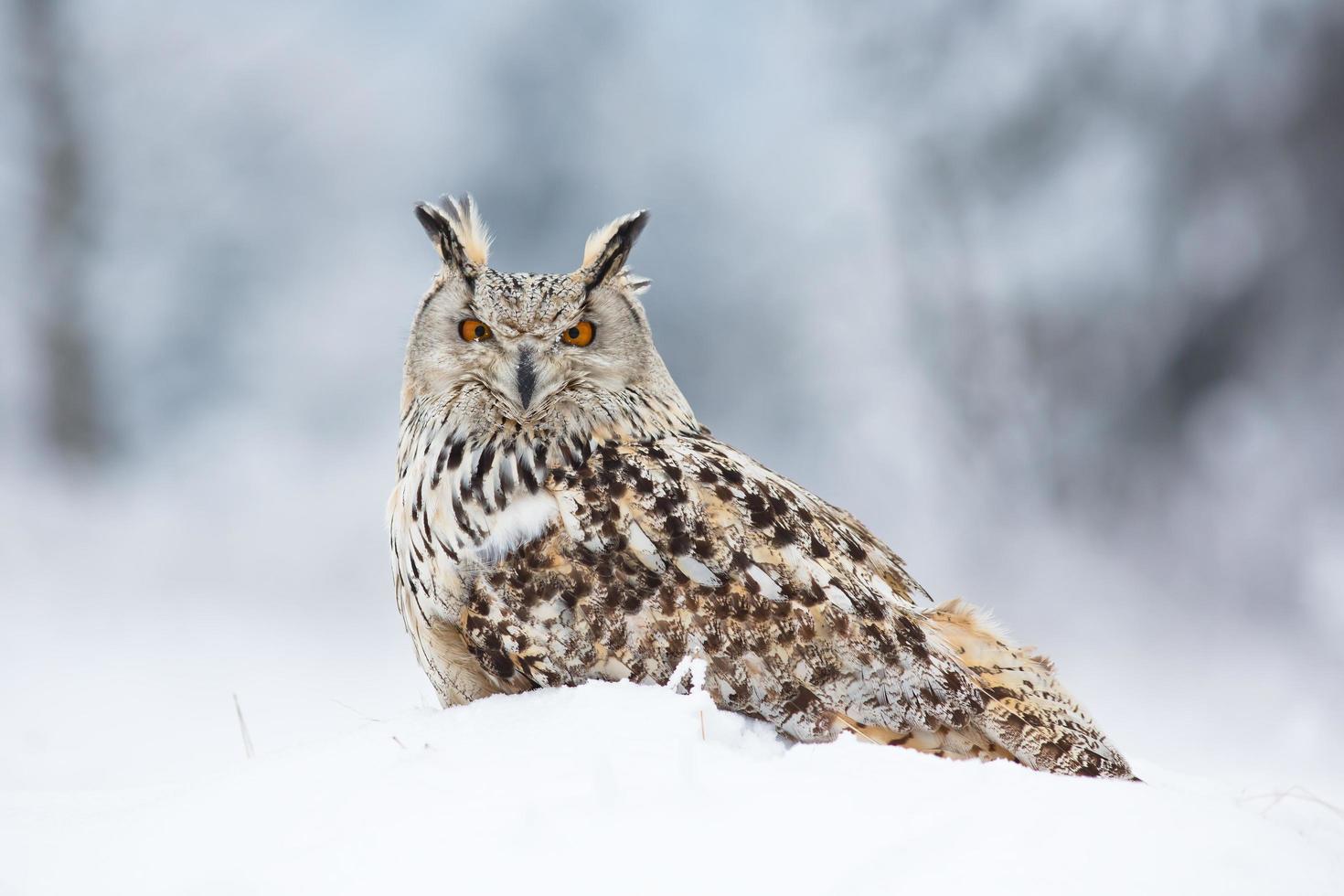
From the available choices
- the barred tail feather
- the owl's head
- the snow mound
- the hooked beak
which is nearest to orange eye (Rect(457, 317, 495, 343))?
the owl's head

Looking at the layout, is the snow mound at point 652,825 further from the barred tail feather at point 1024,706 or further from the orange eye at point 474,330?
the orange eye at point 474,330

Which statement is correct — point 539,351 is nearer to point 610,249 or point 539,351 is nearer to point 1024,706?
point 610,249

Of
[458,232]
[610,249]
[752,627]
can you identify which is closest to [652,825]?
[752,627]

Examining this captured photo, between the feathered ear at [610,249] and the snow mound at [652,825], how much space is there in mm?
1148

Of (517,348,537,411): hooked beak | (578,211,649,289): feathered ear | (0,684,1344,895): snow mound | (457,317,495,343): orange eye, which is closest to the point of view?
(0,684,1344,895): snow mound

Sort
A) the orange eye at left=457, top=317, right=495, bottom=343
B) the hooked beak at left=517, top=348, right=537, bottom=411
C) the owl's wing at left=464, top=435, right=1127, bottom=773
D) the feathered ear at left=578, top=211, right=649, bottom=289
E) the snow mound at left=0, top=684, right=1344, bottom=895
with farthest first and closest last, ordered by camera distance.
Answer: the feathered ear at left=578, top=211, right=649, bottom=289 → the orange eye at left=457, top=317, right=495, bottom=343 → the hooked beak at left=517, top=348, right=537, bottom=411 → the owl's wing at left=464, top=435, right=1127, bottom=773 → the snow mound at left=0, top=684, right=1344, bottom=895

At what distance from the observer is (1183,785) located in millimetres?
2455

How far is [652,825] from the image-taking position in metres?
1.59

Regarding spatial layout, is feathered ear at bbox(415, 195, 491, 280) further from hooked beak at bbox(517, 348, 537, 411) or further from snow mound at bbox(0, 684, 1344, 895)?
snow mound at bbox(0, 684, 1344, 895)

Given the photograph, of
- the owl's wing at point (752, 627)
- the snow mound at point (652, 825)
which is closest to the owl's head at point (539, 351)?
the owl's wing at point (752, 627)

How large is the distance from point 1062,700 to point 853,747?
0.65 metres

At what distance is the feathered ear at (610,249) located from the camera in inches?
103

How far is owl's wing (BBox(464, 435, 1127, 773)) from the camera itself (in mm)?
2004

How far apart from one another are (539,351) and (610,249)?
459mm
